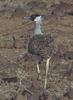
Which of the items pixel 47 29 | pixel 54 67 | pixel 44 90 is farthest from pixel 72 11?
pixel 44 90

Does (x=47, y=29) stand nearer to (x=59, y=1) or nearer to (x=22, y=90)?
(x=59, y=1)

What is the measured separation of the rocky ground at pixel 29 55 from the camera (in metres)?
8.66

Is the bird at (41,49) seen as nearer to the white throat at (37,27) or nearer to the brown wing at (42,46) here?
the brown wing at (42,46)

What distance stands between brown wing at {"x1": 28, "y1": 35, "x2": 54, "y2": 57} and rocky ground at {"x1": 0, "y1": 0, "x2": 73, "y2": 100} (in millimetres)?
492

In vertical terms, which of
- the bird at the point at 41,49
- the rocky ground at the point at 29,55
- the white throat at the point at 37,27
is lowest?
the rocky ground at the point at 29,55

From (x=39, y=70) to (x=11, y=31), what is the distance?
394 cm

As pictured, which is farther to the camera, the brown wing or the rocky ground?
the brown wing

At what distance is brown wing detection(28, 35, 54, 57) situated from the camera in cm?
938

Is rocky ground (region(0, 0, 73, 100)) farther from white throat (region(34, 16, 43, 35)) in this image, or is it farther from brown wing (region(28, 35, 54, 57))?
white throat (region(34, 16, 43, 35))

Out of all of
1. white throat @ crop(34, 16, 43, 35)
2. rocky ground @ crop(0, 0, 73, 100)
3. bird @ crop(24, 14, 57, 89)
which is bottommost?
rocky ground @ crop(0, 0, 73, 100)

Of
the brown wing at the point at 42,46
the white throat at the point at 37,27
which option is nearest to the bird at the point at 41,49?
the brown wing at the point at 42,46

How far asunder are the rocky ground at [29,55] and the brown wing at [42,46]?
0.49 metres

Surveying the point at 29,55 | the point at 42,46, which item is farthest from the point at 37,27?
the point at 42,46

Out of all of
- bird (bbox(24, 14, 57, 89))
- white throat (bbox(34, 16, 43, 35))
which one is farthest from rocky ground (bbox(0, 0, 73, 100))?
white throat (bbox(34, 16, 43, 35))
